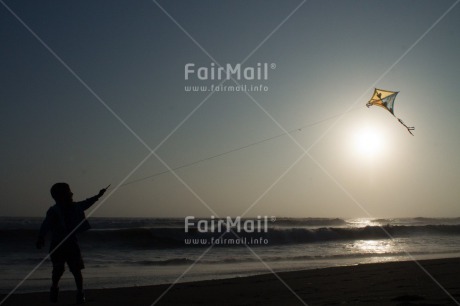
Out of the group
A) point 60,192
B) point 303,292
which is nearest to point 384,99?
point 303,292

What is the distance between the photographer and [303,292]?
276 inches

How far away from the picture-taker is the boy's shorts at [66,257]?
6.20 meters

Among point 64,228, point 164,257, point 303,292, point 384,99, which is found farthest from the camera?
point 164,257

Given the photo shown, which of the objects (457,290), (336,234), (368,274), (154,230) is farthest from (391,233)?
(457,290)

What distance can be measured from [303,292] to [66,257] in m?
3.26

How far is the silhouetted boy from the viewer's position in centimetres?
622

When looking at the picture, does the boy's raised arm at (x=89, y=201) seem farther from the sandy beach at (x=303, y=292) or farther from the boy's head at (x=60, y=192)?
the sandy beach at (x=303, y=292)

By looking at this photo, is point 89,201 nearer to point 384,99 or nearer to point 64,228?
point 64,228

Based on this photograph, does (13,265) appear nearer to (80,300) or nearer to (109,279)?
(109,279)

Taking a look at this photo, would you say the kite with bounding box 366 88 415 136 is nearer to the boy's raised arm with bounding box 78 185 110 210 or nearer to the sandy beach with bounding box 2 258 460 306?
the sandy beach with bounding box 2 258 460 306

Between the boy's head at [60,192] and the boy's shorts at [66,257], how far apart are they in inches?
22.7

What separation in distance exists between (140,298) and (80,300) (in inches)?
38.7

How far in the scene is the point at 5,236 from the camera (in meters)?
22.1

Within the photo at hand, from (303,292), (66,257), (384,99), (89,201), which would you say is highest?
(384,99)
